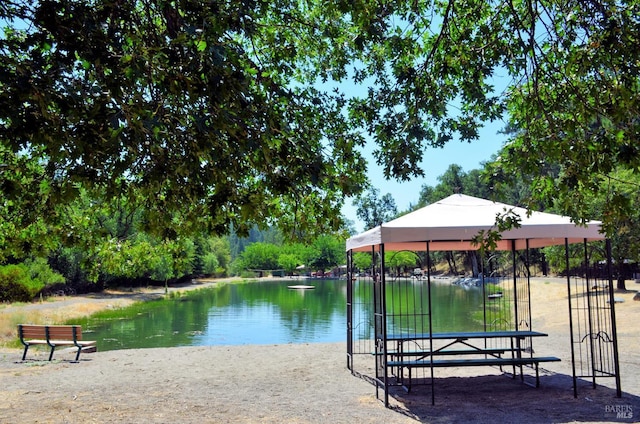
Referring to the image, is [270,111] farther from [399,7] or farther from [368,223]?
[368,223]

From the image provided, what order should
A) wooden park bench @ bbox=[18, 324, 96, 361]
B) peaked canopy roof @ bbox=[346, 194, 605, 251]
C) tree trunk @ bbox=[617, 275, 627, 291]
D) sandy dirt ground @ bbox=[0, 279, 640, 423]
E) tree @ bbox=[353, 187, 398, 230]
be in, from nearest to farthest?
1. sandy dirt ground @ bbox=[0, 279, 640, 423]
2. peaked canopy roof @ bbox=[346, 194, 605, 251]
3. wooden park bench @ bbox=[18, 324, 96, 361]
4. tree trunk @ bbox=[617, 275, 627, 291]
5. tree @ bbox=[353, 187, 398, 230]

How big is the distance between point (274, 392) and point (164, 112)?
16.0ft

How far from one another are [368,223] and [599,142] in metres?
96.5

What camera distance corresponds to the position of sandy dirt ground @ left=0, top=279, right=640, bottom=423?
23.2 feet

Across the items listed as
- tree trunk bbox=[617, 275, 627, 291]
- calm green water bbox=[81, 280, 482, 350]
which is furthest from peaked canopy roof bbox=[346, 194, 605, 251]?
tree trunk bbox=[617, 275, 627, 291]

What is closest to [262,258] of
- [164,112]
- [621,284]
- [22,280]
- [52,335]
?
Answer: [22,280]

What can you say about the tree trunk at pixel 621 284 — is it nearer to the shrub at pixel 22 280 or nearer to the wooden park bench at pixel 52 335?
the wooden park bench at pixel 52 335

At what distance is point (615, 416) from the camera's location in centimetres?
676

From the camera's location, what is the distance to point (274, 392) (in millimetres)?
8523

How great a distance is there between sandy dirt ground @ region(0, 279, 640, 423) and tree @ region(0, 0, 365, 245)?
2742 mm

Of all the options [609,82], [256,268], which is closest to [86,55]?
[609,82]

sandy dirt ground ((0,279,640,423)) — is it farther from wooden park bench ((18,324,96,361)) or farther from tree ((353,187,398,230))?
tree ((353,187,398,230))

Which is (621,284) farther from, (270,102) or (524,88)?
(270,102)

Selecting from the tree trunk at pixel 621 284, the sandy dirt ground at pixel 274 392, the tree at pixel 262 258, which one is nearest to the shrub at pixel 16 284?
the sandy dirt ground at pixel 274 392
